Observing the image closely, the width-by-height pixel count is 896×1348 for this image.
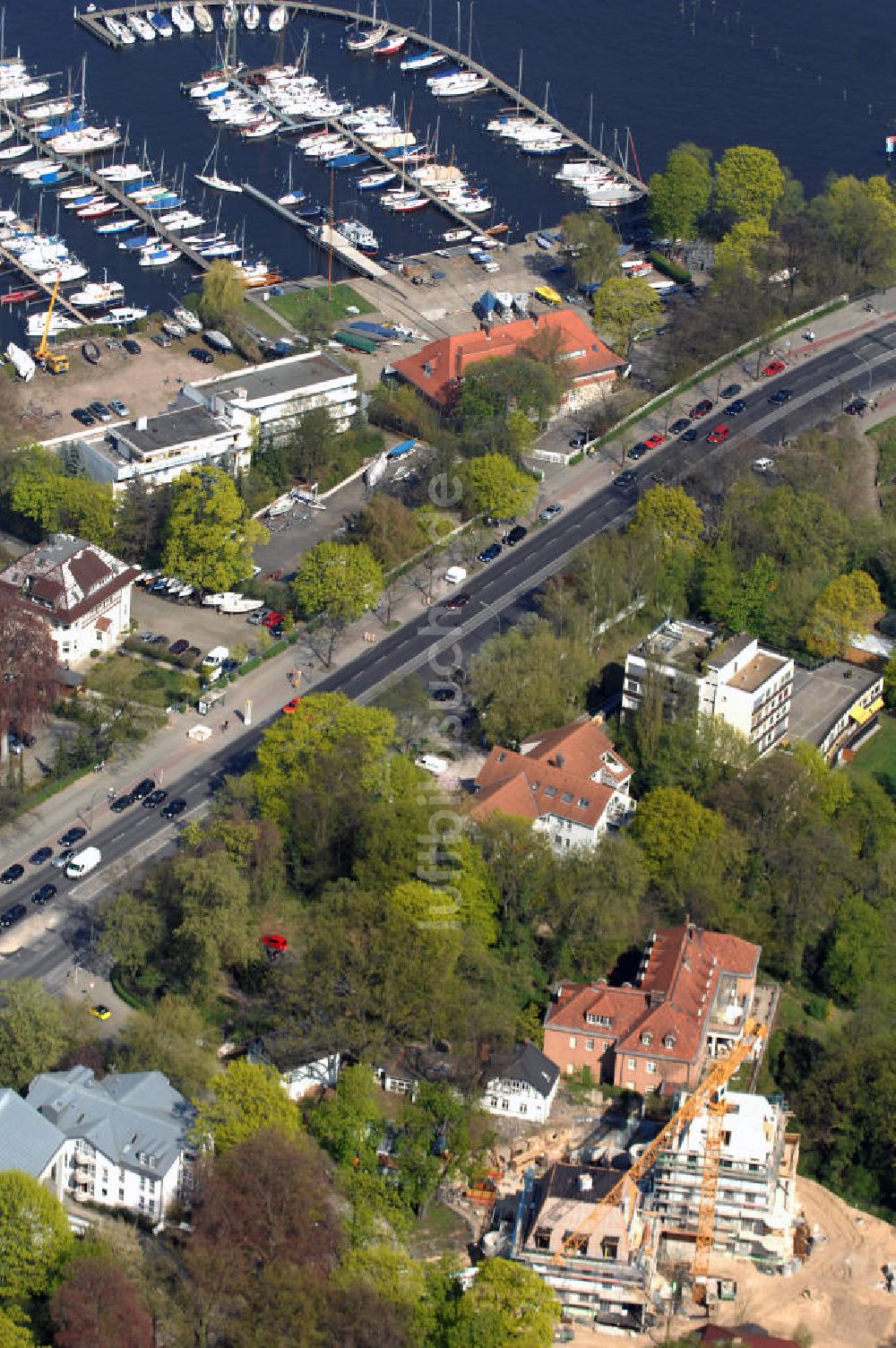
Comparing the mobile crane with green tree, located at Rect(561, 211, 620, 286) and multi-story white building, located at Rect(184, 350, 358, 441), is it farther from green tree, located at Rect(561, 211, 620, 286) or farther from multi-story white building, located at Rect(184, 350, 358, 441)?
green tree, located at Rect(561, 211, 620, 286)

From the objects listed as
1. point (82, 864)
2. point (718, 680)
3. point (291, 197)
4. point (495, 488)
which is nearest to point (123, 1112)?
point (82, 864)

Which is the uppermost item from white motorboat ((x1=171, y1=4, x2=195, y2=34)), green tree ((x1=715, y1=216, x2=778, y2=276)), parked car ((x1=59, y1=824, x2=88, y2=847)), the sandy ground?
green tree ((x1=715, y1=216, x2=778, y2=276))

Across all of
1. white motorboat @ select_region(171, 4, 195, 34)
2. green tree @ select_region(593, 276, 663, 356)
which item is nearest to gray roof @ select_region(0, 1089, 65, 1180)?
green tree @ select_region(593, 276, 663, 356)

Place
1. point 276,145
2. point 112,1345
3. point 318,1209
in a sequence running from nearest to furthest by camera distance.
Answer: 1. point 112,1345
2. point 318,1209
3. point 276,145

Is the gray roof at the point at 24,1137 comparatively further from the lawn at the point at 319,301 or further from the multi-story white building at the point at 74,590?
the lawn at the point at 319,301

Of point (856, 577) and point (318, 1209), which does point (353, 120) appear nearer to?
point (856, 577)

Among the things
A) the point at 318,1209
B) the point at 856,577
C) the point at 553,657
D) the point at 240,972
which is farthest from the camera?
the point at 856,577

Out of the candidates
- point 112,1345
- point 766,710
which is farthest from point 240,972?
point 766,710
